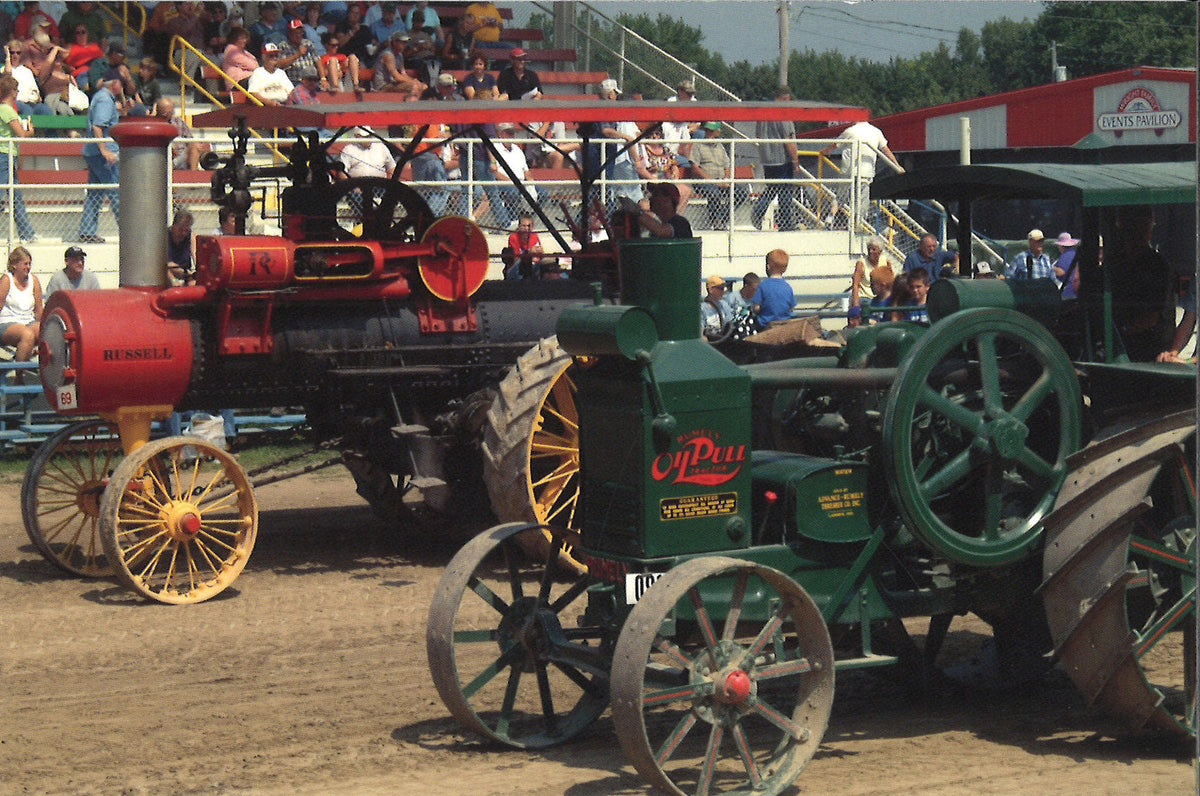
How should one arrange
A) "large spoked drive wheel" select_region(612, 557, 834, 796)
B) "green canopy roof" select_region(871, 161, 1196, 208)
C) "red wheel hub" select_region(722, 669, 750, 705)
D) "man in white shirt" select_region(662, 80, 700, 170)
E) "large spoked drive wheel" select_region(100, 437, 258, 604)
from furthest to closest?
"man in white shirt" select_region(662, 80, 700, 170), "large spoked drive wheel" select_region(100, 437, 258, 604), "green canopy roof" select_region(871, 161, 1196, 208), "red wheel hub" select_region(722, 669, 750, 705), "large spoked drive wheel" select_region(612, 557, 834, 796)

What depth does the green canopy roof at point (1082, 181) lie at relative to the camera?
6051mm

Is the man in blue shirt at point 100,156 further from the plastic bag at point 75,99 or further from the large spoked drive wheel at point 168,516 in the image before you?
the large spoked drive wheel at point 168,516

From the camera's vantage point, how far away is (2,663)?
7.52 m

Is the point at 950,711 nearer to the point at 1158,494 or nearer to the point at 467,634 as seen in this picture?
the point at 1158,494

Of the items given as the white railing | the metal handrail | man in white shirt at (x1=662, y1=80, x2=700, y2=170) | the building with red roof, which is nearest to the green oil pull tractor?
the white railing

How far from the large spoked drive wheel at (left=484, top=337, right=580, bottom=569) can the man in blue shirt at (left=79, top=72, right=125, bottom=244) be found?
6078 millimetres

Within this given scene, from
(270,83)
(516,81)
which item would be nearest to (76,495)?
(270,83)

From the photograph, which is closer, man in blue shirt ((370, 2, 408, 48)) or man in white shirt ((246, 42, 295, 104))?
man in white shirt ((246, 42, 295, 104))

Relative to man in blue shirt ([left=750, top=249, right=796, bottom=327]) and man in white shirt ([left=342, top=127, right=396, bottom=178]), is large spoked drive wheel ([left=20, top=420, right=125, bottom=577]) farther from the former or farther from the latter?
man in blue shirt ([left=750, top=249, right=796, bottom=327])

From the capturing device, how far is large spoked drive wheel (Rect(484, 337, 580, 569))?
8867 millimetres

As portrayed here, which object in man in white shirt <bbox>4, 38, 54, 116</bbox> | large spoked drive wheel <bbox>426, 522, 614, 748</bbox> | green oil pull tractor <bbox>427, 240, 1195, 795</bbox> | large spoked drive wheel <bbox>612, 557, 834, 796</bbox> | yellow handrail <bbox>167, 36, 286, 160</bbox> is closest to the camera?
large spoked drive wheel <bbox>612, 557, 834, 796</bbox>

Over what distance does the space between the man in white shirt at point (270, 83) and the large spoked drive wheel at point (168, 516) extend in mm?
8249

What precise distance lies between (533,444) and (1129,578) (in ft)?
13.3

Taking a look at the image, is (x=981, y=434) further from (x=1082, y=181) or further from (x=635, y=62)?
(x=635, y=62)
